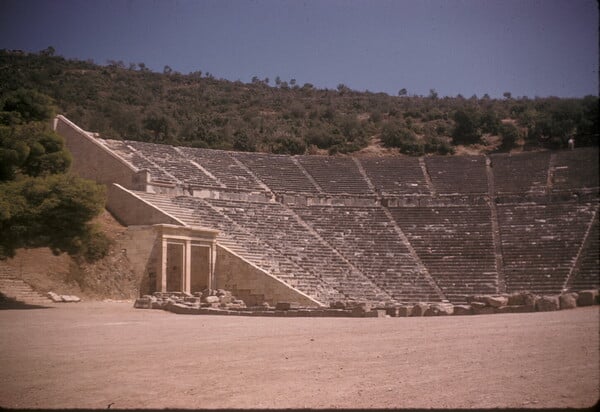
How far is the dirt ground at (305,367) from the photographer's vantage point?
6262 mm

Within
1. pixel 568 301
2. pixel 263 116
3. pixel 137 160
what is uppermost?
pixel 263 116

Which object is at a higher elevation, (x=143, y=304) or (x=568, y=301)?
(x=568, y=301)

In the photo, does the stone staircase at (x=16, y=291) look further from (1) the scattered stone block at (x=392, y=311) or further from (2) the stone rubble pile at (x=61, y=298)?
(1) the scattered stone block at (x=392, y=311)

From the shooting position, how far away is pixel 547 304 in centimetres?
1734

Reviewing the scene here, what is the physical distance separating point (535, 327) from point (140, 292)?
53.2ft

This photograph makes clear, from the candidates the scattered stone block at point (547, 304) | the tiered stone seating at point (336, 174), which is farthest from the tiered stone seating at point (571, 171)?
the scattered stone block at point (547, 304)

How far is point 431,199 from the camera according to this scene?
34.3m

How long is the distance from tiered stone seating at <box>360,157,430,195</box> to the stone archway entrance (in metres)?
13.2

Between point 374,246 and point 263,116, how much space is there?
37.6 m

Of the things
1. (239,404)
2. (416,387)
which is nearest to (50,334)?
(239,404)

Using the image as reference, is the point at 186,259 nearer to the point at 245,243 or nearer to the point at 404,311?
the point at 245,243

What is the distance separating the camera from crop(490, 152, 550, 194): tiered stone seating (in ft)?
113

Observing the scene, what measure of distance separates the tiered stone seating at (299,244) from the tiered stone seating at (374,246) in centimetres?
65

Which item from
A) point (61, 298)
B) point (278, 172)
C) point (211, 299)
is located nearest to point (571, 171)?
point (278, 172)
